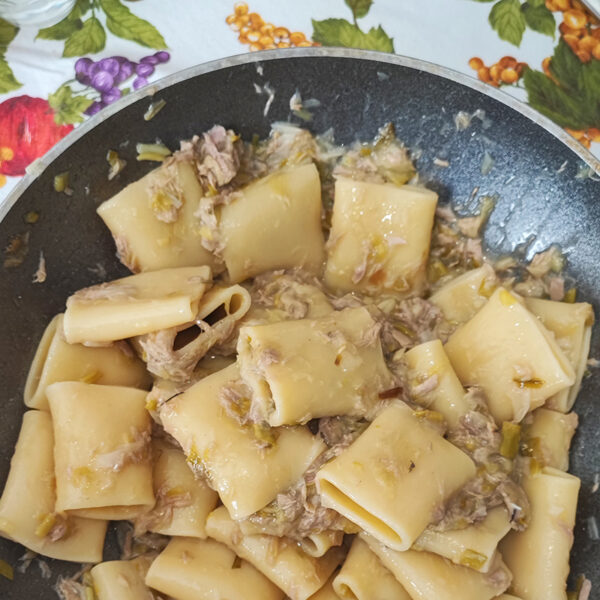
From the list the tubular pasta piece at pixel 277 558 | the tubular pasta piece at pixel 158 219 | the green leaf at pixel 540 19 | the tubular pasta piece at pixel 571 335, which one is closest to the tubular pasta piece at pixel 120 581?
the tubular pasta piece at pixel 277 558

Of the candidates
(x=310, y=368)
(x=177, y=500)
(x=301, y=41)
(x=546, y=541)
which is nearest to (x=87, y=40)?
(x=301, y=41)

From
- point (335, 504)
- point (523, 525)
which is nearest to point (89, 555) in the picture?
point (335, 504)

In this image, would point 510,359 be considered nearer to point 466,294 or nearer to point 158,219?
point 466,294

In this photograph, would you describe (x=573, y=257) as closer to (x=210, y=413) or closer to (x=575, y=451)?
(x=575, y=451)

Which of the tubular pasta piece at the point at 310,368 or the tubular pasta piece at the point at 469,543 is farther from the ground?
the tubular pasta piece at the point at 310,368

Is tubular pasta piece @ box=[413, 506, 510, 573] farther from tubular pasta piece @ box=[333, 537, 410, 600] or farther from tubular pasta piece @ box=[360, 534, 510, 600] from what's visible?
tubular pasta piece @ box=[333, 537, 410, 600]

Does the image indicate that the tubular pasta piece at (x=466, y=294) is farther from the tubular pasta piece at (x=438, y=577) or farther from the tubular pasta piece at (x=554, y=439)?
the tubular pasta piece at (x=438, y=577)
